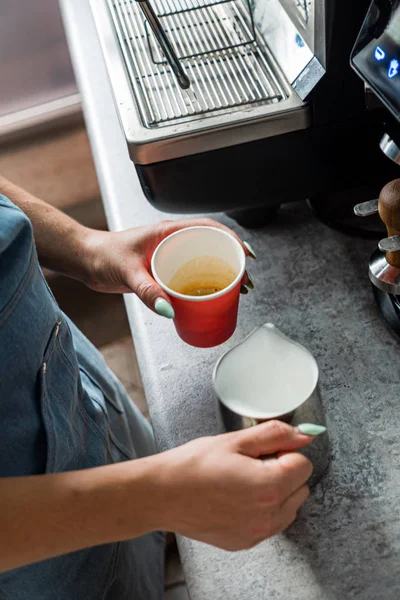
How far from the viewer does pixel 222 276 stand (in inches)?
30.2

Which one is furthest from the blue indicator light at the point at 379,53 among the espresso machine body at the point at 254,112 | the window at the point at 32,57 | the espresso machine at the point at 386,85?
the window at the point at 32,57

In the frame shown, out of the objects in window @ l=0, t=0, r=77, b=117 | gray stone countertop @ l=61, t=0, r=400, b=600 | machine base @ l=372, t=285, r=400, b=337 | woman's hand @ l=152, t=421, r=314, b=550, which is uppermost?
woman's hand @ l=152, t=421, r=314, b=550

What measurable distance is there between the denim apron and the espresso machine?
37 centimetres

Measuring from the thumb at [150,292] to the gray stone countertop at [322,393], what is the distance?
0.11 meters

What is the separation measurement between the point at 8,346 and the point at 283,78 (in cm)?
47

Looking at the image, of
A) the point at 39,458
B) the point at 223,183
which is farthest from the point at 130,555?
the point at 223,183

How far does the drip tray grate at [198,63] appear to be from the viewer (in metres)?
0.81

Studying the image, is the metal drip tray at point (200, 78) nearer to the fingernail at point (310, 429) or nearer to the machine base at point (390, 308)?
the machine base at point (390, 308)

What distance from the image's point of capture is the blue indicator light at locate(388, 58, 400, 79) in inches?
22.5

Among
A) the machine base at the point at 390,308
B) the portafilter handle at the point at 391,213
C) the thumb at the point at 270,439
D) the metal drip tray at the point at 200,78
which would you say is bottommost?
the machine base at the point at 390,308

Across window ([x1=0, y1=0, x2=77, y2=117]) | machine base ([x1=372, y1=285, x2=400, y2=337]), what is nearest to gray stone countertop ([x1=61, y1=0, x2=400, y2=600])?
machine base ([x1=372, y1=285, x2=400, y2=337])

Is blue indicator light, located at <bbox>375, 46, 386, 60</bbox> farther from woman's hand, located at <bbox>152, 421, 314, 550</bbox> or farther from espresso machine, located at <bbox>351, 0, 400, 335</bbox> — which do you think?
woman's hand, located at <bbox>152, 421, 314, 550</bbox>

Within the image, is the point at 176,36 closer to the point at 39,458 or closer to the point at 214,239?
the point at 214,239

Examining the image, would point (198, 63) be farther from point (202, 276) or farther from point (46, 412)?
point (46, 412)
